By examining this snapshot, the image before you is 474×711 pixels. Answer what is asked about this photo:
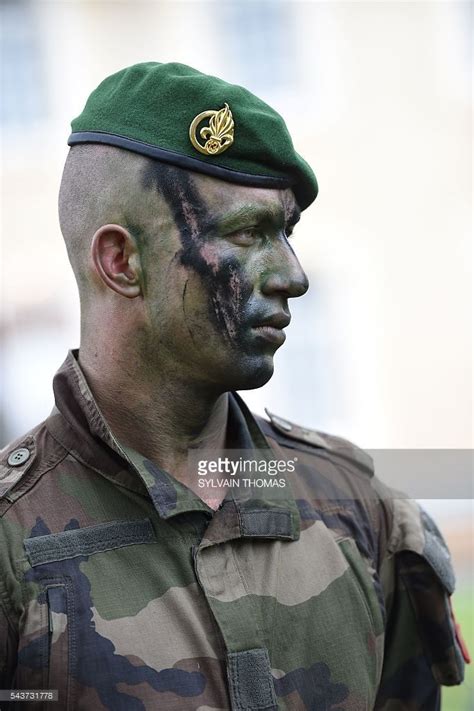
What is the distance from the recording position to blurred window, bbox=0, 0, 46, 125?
10445 mm

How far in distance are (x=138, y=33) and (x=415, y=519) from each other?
27.7 ft

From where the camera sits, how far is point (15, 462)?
2.12m

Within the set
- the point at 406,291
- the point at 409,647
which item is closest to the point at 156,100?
the point at 409,647

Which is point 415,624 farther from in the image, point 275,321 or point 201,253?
point 201,253

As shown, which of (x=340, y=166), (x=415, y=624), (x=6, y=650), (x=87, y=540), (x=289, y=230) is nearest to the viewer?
(x=6, y=650)

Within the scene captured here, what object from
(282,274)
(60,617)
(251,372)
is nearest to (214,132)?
(282,274)

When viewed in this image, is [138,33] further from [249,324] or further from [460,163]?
[249,324]

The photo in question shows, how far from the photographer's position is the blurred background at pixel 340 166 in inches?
373

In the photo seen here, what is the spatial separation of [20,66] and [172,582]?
366 inches

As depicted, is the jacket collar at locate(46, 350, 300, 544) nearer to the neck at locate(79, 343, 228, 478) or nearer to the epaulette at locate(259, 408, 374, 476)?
the neck at locate(79, 343, 228, 478)

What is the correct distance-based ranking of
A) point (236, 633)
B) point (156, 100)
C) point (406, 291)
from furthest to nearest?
point (406, 291) < point (156, 100) < point (236, 633)

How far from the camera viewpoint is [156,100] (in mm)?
2170

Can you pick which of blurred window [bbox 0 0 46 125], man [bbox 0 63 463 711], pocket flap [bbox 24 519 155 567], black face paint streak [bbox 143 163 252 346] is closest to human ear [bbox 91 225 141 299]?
man [bbox 0 63 463 711]

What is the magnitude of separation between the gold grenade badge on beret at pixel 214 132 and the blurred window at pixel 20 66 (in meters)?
8.68
